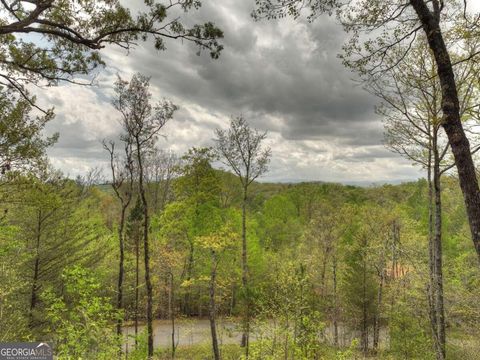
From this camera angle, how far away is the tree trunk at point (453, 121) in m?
5.18

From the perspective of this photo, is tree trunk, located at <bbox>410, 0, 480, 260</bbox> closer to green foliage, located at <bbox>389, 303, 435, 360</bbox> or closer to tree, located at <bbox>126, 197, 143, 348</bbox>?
green foliage, located at <bbox>389, 303, 435, 360</bbox>

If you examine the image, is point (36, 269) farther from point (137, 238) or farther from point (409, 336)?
point (409, 336)

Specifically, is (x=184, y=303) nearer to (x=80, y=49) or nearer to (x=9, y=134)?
(x=9, y=134)

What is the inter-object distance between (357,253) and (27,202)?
21198 mm

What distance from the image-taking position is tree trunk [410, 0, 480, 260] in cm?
518

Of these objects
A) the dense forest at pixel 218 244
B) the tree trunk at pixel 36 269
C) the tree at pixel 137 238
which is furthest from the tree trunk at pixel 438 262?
the tree trunk at pixel 36 269

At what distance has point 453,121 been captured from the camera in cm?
525

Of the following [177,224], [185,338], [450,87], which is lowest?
[185,338]

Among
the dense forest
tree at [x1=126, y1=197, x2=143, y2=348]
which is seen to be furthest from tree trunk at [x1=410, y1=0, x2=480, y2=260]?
tree at [x1=126, y1=197, x2=143, y2=348]

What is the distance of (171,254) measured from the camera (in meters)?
21.5

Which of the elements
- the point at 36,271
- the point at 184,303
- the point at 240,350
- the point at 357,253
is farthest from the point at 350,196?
the point at 36,271

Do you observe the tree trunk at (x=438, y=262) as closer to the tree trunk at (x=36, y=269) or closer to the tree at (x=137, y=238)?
the tree at (x=137, y=238)

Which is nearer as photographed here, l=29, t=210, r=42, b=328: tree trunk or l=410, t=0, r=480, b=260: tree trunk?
l=410, t=0, r=480, b=260: tree trunk

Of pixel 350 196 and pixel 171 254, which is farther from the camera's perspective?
pixel 350 196
